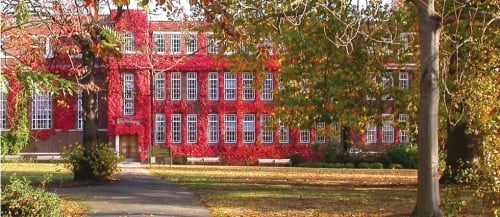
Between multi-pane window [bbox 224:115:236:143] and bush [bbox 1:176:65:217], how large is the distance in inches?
1753

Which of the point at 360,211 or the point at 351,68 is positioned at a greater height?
the point at 351,68

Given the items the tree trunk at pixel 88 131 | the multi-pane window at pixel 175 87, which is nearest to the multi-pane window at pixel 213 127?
the multi-pane window at pixel 175 87

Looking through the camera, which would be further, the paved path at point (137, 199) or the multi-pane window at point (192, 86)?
Answer: the multi-pane window at point (192, 86)

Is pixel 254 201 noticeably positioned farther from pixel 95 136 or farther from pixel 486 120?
pixel 95 136

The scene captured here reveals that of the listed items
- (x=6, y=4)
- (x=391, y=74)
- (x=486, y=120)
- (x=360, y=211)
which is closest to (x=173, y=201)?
(x=360, y=211)

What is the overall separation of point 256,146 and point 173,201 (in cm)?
3720

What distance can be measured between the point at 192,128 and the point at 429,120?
138ft

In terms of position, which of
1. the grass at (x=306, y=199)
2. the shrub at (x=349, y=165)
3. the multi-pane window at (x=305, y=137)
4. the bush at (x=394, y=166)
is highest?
the multi-pane window at (x=305, y=137)

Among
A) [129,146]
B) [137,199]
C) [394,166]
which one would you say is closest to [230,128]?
[129,146]

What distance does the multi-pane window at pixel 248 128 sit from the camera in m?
56.2

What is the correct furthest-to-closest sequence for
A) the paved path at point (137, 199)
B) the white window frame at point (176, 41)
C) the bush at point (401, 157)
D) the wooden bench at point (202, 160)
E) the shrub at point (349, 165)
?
the white window frame at point (176, 41), the wooden bench at point (202, 160), the bush at point (401, 157), the shrub at point (349, 165), the paved path at point (137, 199)

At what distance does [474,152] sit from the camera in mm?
26578

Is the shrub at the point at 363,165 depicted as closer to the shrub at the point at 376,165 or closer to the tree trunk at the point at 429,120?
the shrub at the point at 376,165

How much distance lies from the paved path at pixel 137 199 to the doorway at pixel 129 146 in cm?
2885
